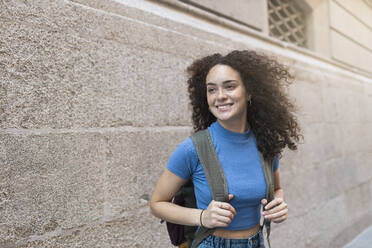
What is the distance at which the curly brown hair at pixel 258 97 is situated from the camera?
1.64m

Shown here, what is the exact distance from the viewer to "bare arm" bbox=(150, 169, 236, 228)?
1.33 metres

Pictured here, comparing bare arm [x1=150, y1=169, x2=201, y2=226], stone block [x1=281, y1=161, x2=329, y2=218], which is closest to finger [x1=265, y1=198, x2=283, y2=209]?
bare arm [x1=150, y1=169, x2=201, y2=226]

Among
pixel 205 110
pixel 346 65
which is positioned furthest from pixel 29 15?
pixel 346 65

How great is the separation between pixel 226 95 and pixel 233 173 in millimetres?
394

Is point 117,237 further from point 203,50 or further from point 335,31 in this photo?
point 335,31

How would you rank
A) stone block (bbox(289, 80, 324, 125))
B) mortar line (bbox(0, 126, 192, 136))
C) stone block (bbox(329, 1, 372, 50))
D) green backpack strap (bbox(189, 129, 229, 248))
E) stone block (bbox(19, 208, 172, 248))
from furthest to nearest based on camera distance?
stone block (bbox(329, 1, 372, 50)) < stone block (bbox(289, 80, 324, 125)) < stone block (bbox(19, 208, 172, 248)) < mortar line (bbox(0, 126, 192, 136)) < green backpack strap (bbox(189, 129, 229, 248))

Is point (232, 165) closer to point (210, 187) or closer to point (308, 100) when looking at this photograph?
point (210, 187)

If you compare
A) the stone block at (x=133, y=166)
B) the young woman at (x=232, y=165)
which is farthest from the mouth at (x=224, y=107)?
the stone block at (x=133, y=166)

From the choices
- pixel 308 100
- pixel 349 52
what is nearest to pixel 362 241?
pixel 308 100

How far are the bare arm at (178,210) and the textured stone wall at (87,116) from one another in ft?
1.95

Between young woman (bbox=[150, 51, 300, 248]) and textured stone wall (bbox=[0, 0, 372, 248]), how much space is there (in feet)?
1.92

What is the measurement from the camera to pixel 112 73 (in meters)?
2.07

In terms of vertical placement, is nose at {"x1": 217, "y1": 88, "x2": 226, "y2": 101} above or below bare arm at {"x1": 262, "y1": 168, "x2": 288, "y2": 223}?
above

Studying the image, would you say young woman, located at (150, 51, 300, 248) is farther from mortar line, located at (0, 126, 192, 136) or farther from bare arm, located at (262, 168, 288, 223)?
mortar line, located at (0, 126, 192, 136)
